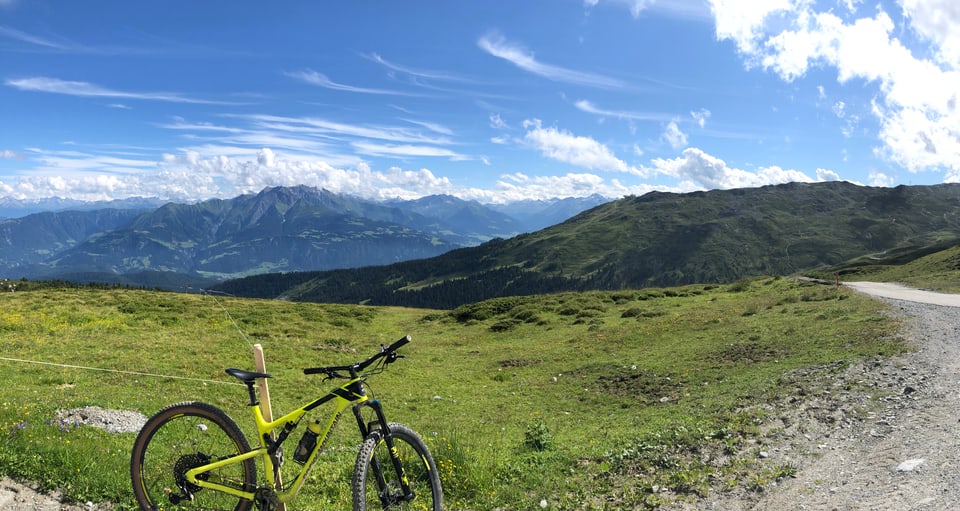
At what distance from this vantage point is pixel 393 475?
6852mm

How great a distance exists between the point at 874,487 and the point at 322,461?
11.4m

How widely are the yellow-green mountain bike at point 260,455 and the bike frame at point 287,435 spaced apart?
0.01m

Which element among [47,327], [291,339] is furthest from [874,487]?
[47,327]

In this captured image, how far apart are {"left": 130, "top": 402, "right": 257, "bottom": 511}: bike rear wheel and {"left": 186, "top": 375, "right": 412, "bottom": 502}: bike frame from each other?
4.2 inches

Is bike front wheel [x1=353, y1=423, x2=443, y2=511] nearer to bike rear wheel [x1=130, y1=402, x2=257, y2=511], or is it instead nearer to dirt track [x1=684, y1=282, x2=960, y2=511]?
bike rear wheel [x1=130, y1=402, x2=257, y2=511]

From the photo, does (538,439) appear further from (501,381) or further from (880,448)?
(501,381)

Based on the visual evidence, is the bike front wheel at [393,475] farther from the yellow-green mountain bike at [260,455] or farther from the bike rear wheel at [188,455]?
the bike rear wheel at [188,455]

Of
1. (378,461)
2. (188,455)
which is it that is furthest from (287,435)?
(188,455)

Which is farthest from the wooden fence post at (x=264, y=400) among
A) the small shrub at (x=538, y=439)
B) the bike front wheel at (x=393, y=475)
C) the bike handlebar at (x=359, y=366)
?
the small shrub at (x=538, y=439)

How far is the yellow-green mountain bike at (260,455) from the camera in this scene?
21.6 ft

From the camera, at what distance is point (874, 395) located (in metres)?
13.3

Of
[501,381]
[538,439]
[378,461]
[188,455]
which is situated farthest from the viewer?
[501,381]

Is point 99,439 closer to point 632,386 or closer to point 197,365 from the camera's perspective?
point 197,365

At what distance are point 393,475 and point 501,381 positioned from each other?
61.5 ft
